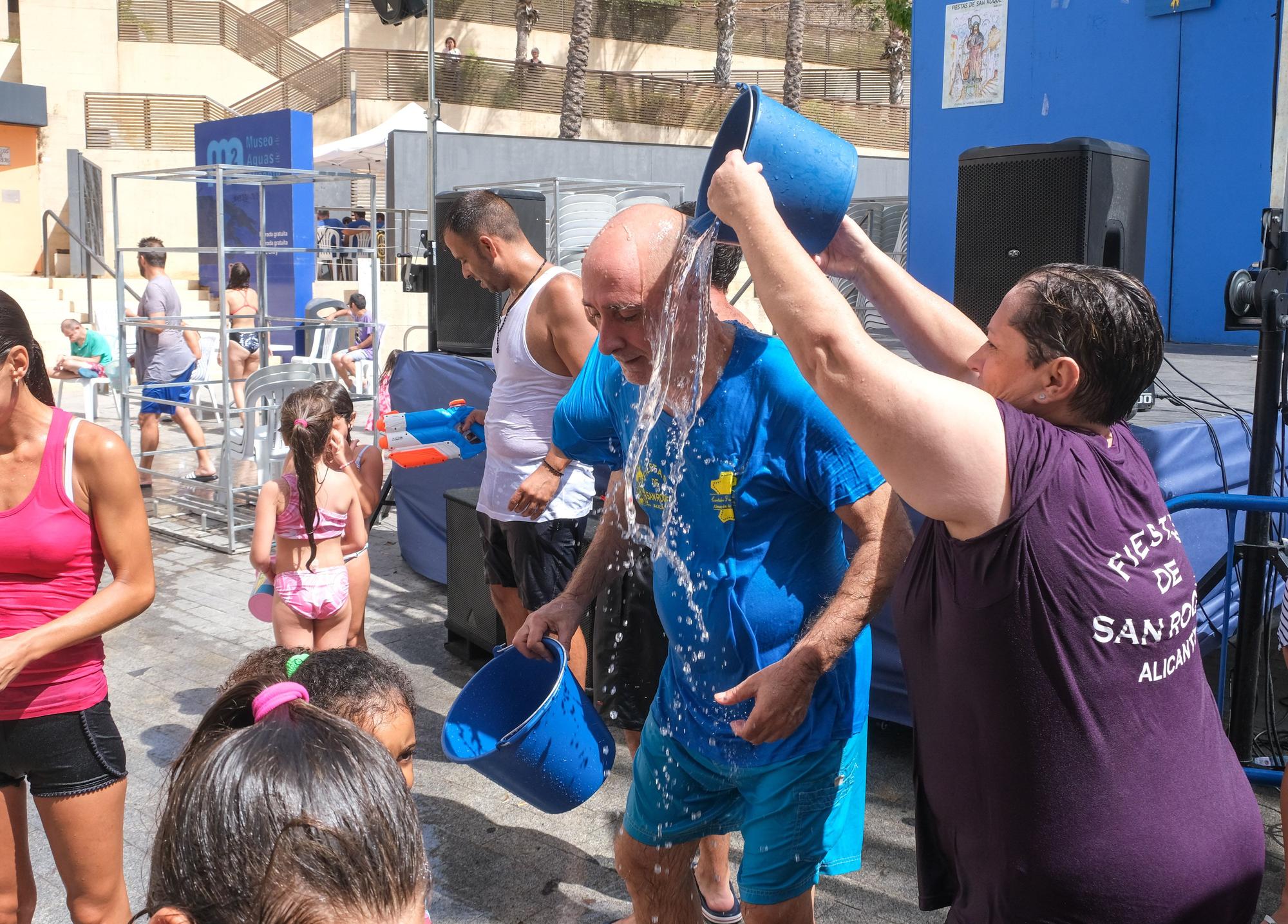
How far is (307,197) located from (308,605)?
34.9 feet

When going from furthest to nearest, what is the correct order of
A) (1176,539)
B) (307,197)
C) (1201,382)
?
1. (307,197)
2. (1201,382)
3. (1176,539)

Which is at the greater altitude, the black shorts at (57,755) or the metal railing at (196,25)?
the metal railing at (196,25)

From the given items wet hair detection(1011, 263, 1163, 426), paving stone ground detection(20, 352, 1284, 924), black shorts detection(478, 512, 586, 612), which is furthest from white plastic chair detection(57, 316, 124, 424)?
wet hair detection(1011, 263, 1163, 426)

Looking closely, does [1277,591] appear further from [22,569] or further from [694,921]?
[22,569]

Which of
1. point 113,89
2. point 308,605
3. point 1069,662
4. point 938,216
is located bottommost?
point 308,605

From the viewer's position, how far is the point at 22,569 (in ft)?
8.13

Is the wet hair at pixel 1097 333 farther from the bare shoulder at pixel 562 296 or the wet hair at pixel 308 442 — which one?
the wet hair at pixel 308 442

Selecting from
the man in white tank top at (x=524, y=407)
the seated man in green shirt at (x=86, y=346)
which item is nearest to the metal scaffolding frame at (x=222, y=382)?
the seated man in green shirt at (x=86, y=346)

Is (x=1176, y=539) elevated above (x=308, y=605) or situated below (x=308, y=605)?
above

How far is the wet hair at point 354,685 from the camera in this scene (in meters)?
1.78

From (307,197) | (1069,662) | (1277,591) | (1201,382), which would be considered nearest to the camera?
(1069,662)

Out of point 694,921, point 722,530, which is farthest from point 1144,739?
point 694,921

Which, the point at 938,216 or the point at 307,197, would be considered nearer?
the point at 938,216

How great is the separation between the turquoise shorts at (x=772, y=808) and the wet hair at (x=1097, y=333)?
0.95 m
